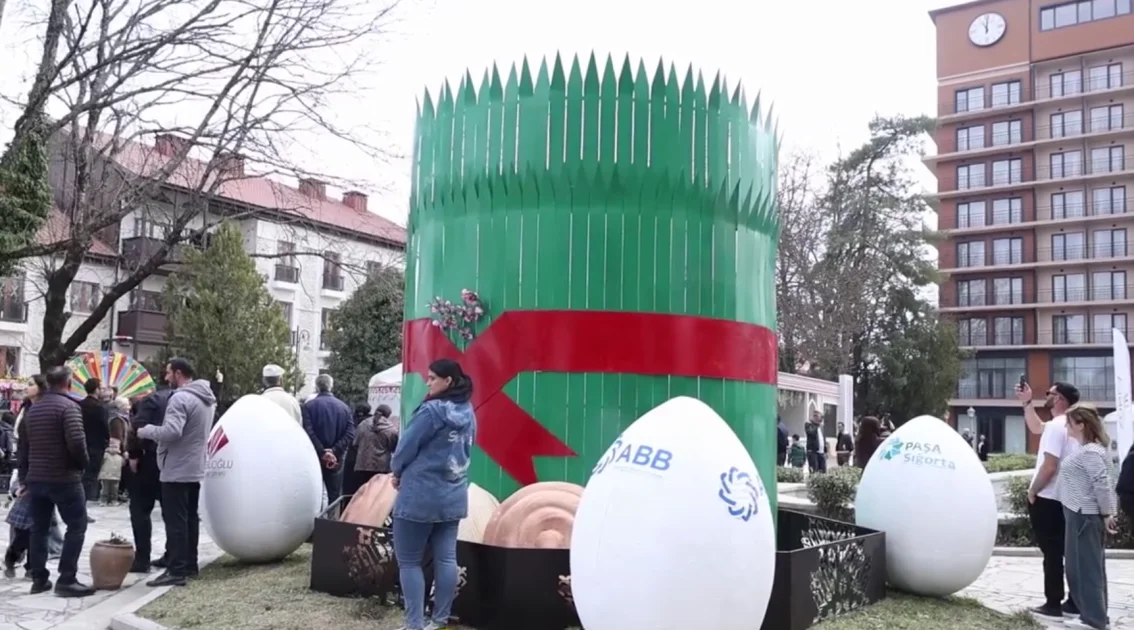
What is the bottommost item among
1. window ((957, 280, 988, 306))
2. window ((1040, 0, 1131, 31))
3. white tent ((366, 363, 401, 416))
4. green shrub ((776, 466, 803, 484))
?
green shrub ((776, 466, 803, 484))

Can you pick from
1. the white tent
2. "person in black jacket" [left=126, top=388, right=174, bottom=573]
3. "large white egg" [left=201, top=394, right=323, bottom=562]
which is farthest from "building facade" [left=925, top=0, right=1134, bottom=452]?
"person in black jacket" [left=126, top=388, right=174, bottom=573]

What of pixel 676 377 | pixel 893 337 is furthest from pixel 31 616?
pixel 893 337

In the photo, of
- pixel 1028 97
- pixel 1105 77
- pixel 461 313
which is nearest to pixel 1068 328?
pixel 1028 97

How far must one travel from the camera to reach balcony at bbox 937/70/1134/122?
5525 cm

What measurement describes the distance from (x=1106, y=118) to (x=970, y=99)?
7679 mm

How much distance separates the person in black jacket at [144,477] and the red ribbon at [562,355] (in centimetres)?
273

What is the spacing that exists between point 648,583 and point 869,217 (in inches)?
1615

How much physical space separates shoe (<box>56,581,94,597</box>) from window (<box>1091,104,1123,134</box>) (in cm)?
5920

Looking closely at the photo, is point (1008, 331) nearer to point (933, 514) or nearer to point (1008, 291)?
point (1008, 291)

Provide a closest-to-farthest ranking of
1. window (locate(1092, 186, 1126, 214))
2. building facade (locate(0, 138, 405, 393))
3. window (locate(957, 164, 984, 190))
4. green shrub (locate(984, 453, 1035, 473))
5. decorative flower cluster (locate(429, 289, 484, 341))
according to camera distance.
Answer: decorative flower cluster (locate(429, 289, 484, 341))
green shrub (locate(984, 453, 1035, 473))
building facade (locate(0, 138, 405, 393))
window (locate(1092, 186, 1126, 214))
window (locate(957, 164, 984, 190))

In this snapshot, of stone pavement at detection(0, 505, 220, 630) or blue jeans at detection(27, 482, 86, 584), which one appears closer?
stone pavement at detection(0, 505, 220, 630)

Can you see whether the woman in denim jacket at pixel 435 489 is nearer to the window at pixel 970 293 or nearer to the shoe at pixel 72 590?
the shoe at pixel 72 590

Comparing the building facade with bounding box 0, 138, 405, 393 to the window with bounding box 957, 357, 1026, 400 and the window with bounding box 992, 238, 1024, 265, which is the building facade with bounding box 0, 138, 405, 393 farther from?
the window with bounding box 992, 238, 1024, 265

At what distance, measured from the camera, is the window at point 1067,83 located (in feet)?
186
